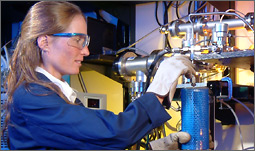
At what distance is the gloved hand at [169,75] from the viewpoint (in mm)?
1051

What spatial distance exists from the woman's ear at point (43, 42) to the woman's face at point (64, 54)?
1 centimetres

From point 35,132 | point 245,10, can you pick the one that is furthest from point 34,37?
point 245,10

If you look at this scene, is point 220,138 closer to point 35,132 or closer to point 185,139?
point 185,139

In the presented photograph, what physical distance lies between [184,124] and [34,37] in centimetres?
59

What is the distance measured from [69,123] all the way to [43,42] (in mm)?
335

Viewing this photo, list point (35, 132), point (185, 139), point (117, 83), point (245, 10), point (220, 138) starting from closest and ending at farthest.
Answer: point (35, 132)
point (185, 139)
point (220, 138)
point (245, 10)
point (117, 83)

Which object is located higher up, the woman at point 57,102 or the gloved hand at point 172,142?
the woman at point 57,102

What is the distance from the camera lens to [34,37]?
3.55 ft

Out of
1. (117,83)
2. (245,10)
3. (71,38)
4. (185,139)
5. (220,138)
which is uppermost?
(245,10)

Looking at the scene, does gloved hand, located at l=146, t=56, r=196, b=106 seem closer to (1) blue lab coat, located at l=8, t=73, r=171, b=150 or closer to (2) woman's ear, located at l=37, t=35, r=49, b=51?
(1) blue lab coat, located at l=8, t=73, r=171, b=150

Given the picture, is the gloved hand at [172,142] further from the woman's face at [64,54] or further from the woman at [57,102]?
the woman's face at [64,54]

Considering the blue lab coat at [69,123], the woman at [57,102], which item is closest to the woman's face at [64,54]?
the woman at [57,102]

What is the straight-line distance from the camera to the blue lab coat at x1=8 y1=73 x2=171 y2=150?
0.90m

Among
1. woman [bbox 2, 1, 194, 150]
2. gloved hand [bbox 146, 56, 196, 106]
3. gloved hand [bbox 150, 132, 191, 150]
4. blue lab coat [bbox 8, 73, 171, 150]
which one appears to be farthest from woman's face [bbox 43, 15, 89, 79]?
gloved hand [bbox 150, 132, 191, 150]
